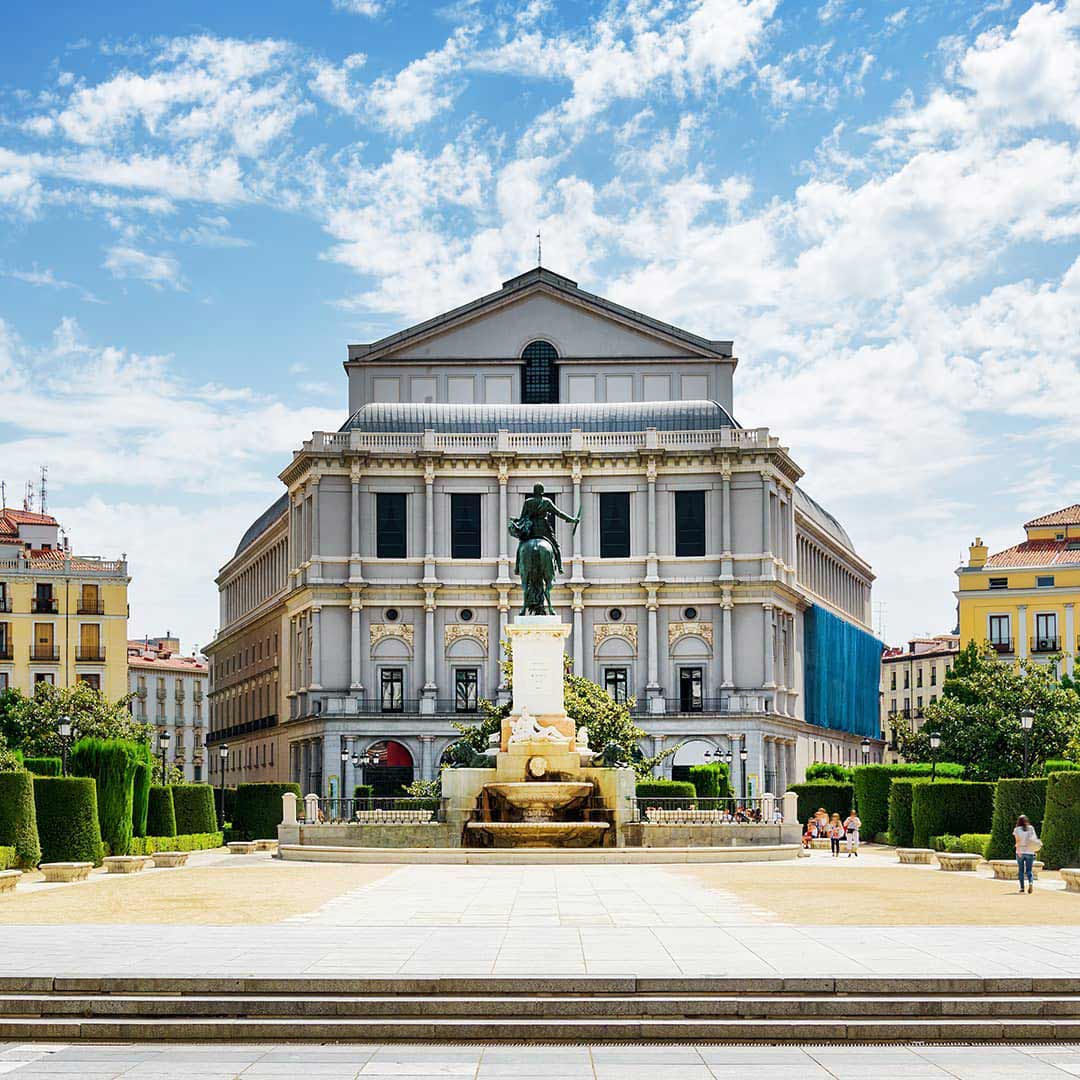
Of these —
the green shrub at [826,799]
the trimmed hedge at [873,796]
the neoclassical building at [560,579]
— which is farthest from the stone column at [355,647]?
the trimmed hedge at [873,796]

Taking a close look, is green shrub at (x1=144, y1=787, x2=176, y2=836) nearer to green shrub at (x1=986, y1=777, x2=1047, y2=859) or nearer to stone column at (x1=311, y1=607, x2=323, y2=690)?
green shrub at (x1=986, y1=777, x2=1047, y2=859)

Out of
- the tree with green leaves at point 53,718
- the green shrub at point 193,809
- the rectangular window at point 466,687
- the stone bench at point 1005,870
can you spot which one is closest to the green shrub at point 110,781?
the green shrub at point 193,809

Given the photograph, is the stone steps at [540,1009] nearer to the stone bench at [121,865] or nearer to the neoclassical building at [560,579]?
the stone bench at [121,865]

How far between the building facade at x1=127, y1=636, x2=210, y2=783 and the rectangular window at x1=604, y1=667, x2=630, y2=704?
211 ft

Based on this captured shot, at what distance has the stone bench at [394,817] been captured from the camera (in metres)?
51.3

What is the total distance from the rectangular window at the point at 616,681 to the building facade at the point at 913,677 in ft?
209

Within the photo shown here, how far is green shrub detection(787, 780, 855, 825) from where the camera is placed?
7131cm

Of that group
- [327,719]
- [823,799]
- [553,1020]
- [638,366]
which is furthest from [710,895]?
[638,366]

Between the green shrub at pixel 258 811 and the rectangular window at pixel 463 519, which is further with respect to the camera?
the rectangular window at pixel 463 519

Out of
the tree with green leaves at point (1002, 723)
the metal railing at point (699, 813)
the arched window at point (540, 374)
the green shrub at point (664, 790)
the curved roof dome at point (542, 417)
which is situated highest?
the arched window at point (540, 374)

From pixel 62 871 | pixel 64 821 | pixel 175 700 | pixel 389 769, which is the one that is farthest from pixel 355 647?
pixel 175 700

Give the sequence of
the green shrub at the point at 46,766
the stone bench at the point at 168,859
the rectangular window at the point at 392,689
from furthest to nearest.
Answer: the rectangular window at the point at 392,689 → the green shrub at the point at 46,766 → the stone bench at the point at 168,859

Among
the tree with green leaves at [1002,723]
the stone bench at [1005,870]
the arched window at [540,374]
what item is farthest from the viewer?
the arched window at [540,374]

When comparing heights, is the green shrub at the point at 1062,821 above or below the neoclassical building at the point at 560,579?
below
